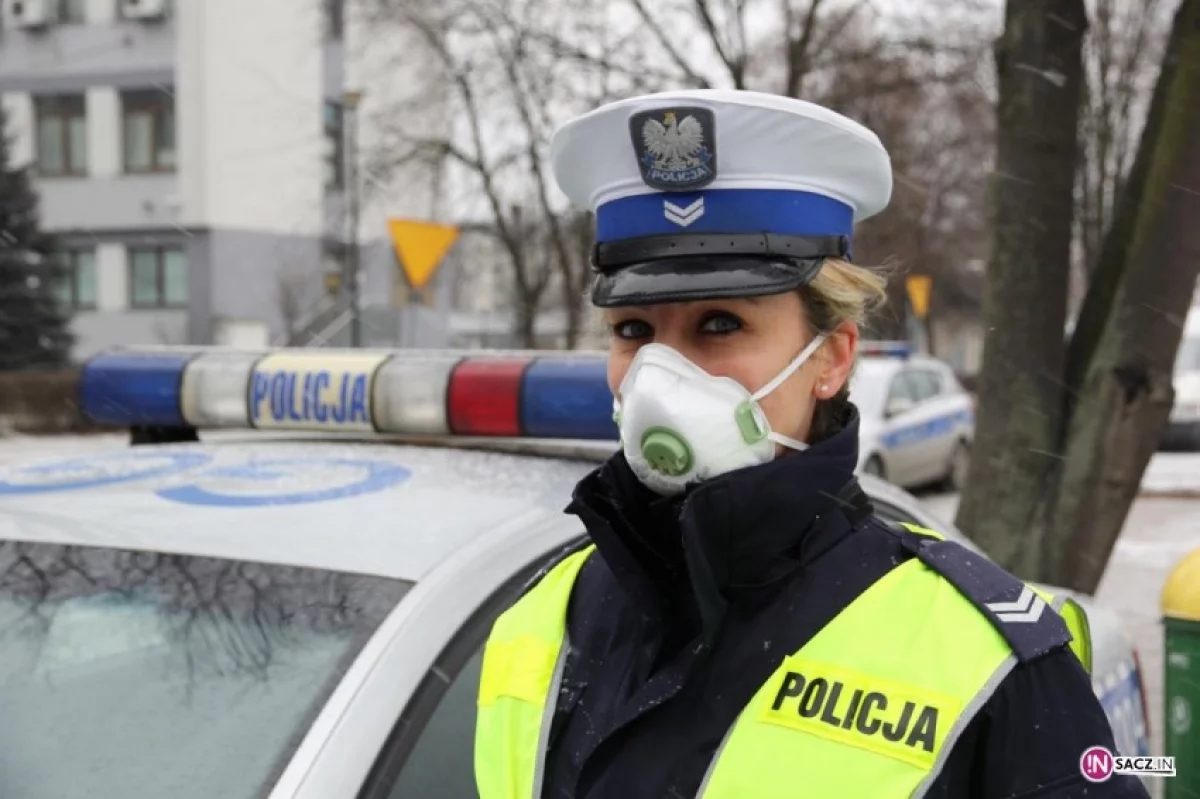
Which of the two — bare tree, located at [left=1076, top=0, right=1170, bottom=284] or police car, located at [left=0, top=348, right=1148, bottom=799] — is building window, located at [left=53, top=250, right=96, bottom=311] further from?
police car, located at [left=0, top=348, right=1148, bottom=799]

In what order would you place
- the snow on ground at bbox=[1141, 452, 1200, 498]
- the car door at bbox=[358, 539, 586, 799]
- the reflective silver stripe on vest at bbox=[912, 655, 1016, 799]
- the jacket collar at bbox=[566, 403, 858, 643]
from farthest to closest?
the snow on ground at bbox=[1141, 452, 1200, 498] < the car door at bbox=[358, 539, 586, 799] < the jacket collar at bbox=[566, 403, 858, 643] < the reflective silver stripe on vest at bbox=[912, 655, 1016, 799]

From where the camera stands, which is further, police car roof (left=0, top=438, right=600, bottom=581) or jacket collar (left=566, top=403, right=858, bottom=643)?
police car roof (left=0, top=438, right=600, bottom=581)

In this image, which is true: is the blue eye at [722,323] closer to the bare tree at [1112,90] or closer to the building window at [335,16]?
the bare tree at [1112,90]

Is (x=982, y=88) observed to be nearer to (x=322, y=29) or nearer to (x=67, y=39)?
(x=322, y=29)

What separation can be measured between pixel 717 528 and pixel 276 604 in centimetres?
86

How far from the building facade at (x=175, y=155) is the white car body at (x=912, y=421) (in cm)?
1767

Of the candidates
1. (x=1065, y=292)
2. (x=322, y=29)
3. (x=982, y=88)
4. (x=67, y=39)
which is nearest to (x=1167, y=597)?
(x=1065, y=292)

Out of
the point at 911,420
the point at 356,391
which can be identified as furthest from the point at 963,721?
the point at 911,420

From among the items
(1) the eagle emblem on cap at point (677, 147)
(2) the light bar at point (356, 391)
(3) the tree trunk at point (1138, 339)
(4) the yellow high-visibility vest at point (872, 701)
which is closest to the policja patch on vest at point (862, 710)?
(4) the yellow high-visibility vest at point (872, 701)

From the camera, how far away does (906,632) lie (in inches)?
50.4

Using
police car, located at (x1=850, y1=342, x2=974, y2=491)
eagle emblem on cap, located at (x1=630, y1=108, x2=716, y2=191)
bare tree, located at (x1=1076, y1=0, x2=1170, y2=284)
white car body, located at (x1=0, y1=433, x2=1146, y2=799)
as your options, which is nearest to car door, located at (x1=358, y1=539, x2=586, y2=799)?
white car body, located at (x1=0, y1=433, x2=1146, y2=799)

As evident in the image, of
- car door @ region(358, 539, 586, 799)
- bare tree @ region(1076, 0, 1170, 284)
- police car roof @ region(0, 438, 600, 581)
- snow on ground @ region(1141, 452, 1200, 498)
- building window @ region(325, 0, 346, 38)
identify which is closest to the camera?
car door @ region(358, 539, 586, 799)

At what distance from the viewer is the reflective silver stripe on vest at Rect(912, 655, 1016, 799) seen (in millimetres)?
1180

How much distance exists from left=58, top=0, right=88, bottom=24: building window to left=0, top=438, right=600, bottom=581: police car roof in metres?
29.8
